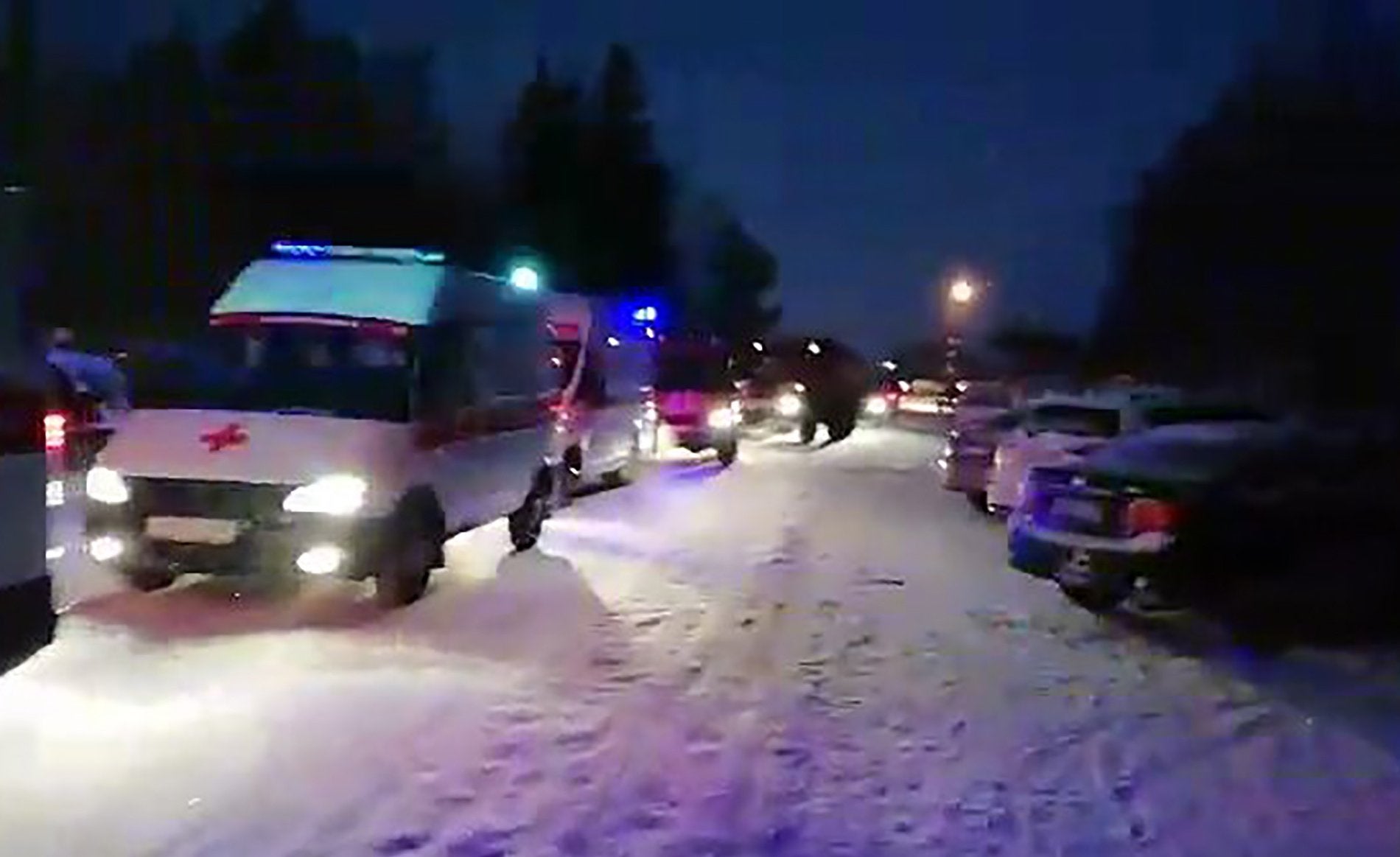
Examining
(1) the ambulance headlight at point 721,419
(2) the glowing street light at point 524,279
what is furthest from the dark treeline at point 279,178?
(2) the glowing street light at point 524,279

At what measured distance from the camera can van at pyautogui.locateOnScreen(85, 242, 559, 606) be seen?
1437 centimetres

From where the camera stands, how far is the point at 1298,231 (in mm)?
43688

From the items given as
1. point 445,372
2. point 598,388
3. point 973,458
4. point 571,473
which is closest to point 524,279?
point 571,473

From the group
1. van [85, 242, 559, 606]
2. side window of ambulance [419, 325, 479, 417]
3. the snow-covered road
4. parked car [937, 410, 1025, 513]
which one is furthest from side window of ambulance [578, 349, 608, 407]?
side window of ambulance [419, 325, 479, 417]

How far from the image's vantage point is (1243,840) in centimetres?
877

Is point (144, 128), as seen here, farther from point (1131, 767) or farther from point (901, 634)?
point (1131, 767)

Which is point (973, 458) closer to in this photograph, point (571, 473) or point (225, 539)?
point (571, 473)

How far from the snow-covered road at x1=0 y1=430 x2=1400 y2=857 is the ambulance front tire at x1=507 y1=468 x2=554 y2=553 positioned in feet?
4.37

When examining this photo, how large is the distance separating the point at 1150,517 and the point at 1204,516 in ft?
1.17

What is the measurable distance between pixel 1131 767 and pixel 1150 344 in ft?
164

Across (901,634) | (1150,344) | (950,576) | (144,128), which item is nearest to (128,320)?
(144,128)

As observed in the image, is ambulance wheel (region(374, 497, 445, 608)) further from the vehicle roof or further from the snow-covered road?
the vehicle roof

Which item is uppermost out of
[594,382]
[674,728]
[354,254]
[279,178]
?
[279,178]

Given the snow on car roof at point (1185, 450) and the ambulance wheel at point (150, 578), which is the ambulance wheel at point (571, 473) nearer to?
the snow on car roof at point (1185, 450)
